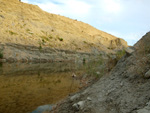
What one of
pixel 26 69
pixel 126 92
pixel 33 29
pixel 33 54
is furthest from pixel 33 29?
pixel 126 92

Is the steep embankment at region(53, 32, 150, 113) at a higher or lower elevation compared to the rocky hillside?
lower

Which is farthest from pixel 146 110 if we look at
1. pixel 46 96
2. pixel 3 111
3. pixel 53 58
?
pixel 53 58

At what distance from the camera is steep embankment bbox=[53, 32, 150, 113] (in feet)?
11.3

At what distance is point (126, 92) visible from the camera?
402cm

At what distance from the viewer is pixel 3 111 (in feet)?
17.4

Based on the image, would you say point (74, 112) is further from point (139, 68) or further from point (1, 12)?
point (1, 12)

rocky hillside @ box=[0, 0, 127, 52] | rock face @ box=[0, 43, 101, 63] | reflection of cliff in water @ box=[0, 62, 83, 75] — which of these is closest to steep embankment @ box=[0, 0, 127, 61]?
rocky hillside @ box=[0, 0, 127, 52]

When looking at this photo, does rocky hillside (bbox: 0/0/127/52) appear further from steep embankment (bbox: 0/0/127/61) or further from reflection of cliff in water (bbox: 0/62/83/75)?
reflection of cliff in water (bbox: 0/62/83/75)

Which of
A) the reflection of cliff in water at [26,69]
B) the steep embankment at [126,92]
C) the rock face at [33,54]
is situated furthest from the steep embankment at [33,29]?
the steep embankment at [126,92]

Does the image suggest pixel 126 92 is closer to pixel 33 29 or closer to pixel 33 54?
pixel 33 54

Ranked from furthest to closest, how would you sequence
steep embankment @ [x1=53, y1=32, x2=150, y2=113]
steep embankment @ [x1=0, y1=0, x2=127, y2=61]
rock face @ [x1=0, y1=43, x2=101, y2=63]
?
steep embankment @ [x1=0, y1=0, x2=127, y2=61] < rock face @ [x1=0, y1=43, x2=101, y2=63] < steep embankment @ [x1=53, y1=32, x2=150, y2=113]

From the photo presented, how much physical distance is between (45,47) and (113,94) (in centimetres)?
2952

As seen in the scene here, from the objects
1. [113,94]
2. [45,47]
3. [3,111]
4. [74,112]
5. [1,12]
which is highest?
[1,12]

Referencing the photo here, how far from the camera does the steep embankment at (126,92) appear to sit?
3457 millimetres
